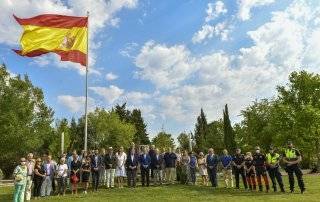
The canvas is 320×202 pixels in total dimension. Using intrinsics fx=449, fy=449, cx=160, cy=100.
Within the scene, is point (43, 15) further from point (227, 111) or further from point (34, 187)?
point (227, 111)

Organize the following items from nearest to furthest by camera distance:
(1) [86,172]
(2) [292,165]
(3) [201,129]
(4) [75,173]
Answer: (2) [292,165] → (4) [75,173] → (1) [86,172] → (3) [201,129]

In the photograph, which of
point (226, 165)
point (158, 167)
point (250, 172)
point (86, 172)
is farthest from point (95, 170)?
point (250, 172)

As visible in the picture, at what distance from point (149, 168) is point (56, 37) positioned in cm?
856

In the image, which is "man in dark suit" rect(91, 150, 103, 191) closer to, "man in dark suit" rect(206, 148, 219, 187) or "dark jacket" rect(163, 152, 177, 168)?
"dark jacket" rect(163, 152, 177, 168)

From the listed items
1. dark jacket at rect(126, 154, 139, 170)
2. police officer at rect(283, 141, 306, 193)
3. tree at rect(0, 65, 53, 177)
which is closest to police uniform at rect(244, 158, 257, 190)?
police officer at rect(283, 141, 306, 193)

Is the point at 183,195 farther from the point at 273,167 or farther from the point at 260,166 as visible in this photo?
the point at 273,167

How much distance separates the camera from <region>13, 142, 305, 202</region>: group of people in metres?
21.0

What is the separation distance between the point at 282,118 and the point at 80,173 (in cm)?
3248

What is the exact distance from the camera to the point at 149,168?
24594 mm

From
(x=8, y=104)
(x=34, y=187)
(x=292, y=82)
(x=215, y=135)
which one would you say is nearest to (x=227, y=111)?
(x=215, y=135)

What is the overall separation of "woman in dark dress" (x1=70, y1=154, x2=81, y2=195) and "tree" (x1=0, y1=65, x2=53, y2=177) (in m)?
27.0

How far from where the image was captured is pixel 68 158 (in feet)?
78.4

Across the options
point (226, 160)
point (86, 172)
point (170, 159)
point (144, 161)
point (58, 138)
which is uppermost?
point (58, 138)

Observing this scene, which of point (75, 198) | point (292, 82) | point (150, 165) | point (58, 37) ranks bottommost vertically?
point (75, 198)
